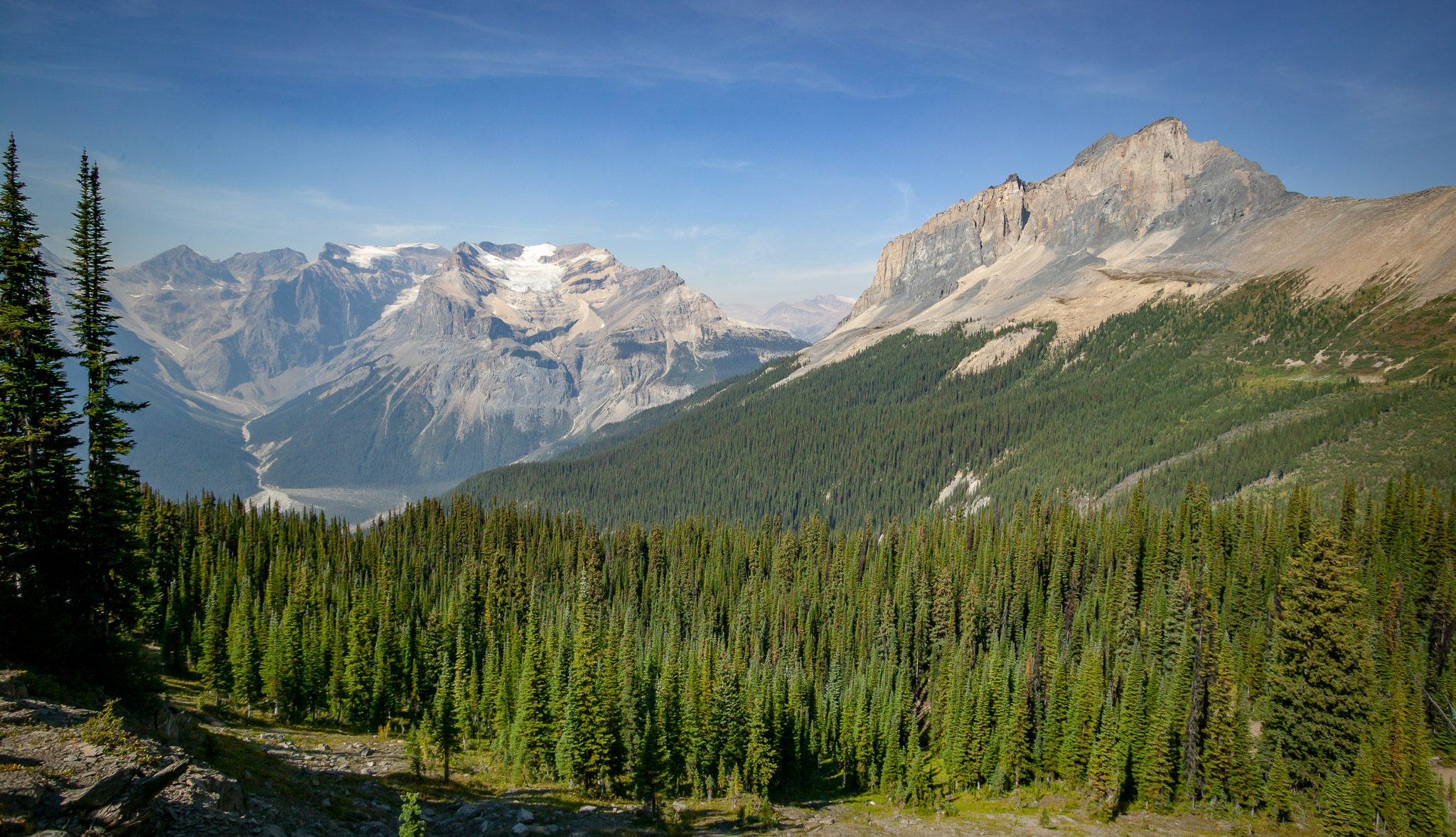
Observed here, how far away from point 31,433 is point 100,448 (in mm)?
4287

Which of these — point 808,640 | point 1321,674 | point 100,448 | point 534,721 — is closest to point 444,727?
point 534,721

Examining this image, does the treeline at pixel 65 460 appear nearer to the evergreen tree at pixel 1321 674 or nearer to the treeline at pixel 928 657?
the treeline at pixel 928 657

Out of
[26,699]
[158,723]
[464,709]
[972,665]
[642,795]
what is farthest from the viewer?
[972,665]

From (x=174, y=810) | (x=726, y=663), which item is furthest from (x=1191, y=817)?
(x=174, y=810)

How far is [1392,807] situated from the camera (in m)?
50.2

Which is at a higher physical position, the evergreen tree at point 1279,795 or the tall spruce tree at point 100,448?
the tall spruce tree at point 100,448

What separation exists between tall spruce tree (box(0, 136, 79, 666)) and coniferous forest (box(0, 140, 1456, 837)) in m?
0.14

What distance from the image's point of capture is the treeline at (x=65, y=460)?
33.5 m

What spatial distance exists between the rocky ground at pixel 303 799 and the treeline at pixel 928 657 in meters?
3.63

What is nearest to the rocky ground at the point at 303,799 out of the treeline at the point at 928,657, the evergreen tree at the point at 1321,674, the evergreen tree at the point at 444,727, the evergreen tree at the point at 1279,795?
the evergreen tree at the point at 1279,795

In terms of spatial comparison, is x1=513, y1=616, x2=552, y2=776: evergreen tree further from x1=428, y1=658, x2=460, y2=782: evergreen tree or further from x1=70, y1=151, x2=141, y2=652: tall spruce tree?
x1=70, y1=151, x2=141, y2=652: tall spruce tree

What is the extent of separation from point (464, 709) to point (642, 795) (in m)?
20.7

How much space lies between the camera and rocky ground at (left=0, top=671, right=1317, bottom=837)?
21016mm

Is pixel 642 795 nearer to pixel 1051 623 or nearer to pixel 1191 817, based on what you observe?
pixel 1191 817
